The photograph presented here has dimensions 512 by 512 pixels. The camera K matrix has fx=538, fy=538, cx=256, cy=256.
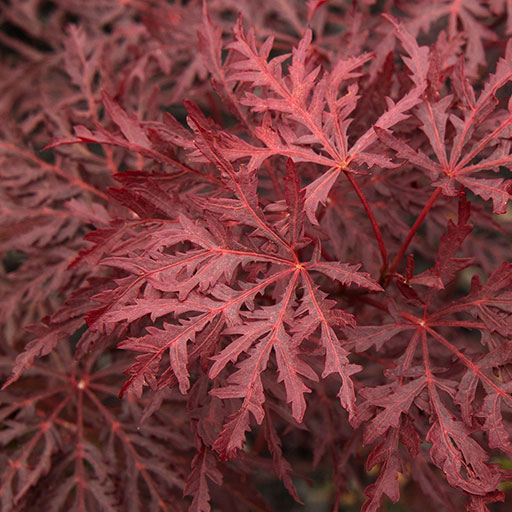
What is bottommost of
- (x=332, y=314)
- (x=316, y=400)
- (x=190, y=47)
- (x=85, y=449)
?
(x=316, y=400)

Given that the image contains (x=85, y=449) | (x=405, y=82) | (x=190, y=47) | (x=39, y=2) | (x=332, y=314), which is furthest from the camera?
(x=39, y=2)

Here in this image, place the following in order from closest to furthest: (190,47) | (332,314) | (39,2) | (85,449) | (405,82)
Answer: (332,314) → (405,82) → (85,449) → (190,47) → (39,2)

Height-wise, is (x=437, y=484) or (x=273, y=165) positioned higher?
(x=273, y=165)

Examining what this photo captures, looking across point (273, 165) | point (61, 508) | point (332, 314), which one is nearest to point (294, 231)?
point (332, 314)

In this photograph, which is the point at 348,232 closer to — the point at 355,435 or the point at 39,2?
the point at 355,435

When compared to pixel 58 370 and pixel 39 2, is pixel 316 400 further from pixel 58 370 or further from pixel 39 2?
pixel 39 2

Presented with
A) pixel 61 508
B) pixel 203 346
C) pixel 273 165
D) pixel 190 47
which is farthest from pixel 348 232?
pixel 61 508

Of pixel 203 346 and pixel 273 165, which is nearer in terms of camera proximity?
pixel 203 346
